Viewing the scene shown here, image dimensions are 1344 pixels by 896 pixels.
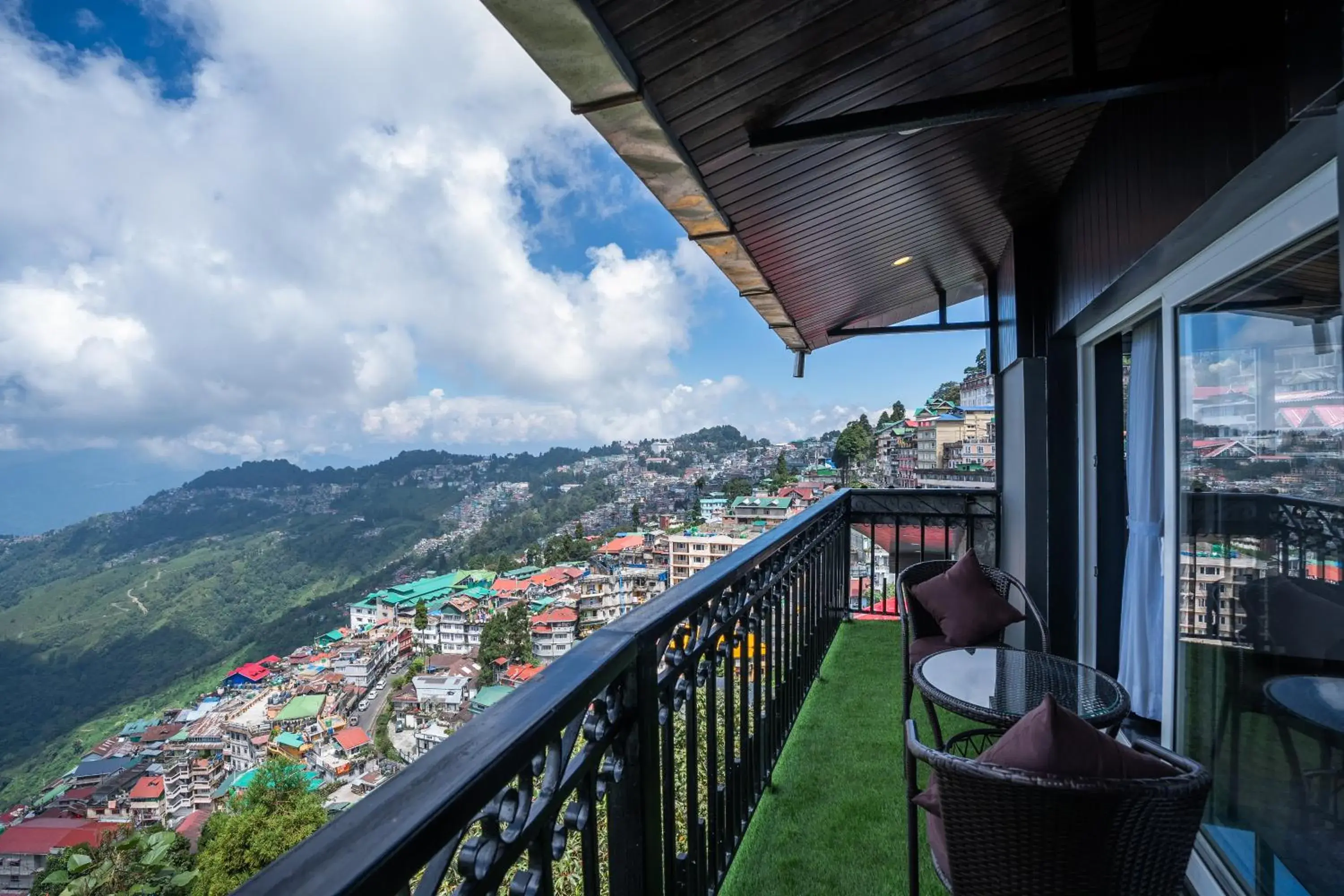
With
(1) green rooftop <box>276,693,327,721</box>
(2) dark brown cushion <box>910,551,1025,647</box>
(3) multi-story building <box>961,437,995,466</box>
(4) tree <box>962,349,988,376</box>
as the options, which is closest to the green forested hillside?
(1) green rooftop <box>276,693,327,721</box>

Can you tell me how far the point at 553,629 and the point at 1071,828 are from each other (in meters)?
7.53

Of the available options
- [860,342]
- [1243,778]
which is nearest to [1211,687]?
[1243,778]

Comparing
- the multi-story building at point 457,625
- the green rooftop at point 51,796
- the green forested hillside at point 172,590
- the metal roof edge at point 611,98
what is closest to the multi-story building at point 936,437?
the metal roof edge at point 611,98

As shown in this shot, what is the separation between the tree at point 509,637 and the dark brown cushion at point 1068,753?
725cm

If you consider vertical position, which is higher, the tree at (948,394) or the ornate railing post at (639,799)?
the tree at (948,394)

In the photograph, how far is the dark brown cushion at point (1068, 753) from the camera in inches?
45.3

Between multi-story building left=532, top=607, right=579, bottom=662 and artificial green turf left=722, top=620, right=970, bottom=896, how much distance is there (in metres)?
4.66

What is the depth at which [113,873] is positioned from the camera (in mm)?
2508

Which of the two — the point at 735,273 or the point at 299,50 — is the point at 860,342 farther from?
the point at 299,50

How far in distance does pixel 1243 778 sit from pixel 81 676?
2422 centimetres

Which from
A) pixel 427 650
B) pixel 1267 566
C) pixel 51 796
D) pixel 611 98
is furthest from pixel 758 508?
pixel 51 796

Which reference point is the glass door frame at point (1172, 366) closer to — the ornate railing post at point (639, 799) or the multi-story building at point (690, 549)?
the ornate railing post at point (639, 799)

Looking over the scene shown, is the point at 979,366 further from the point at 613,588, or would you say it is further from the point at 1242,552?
the point at 613,588

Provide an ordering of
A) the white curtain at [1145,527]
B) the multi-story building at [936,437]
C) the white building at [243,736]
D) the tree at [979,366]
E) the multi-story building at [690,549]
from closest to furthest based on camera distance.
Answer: the white curtain at [1145,527], the multi-story building at [690,549], the tree at [979,366], the multi-story building at [936,437], the white building at [243,736]
